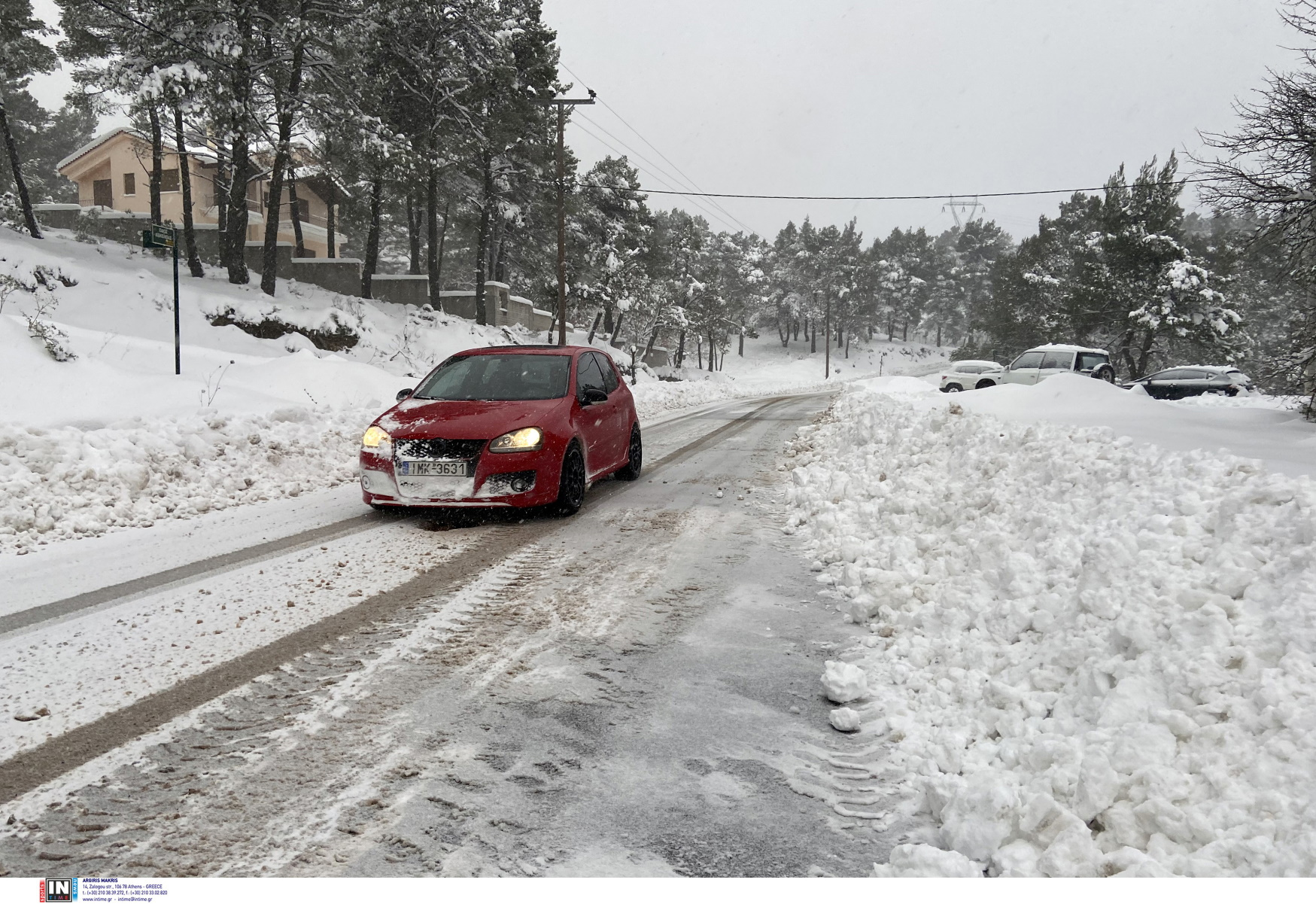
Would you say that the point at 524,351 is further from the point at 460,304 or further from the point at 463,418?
the point at 460,304

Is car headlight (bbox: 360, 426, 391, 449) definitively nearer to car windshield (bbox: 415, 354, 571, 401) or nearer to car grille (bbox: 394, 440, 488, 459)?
car grille (bbox: 394, 440, 488, 459)

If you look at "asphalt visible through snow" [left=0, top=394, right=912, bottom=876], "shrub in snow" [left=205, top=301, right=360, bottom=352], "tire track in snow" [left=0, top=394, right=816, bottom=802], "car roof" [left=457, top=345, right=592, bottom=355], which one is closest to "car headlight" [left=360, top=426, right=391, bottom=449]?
"tire track in snow" [left=0, top=394, right=816, bottom=802]

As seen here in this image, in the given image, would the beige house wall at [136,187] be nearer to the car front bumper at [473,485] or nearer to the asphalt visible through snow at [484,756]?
the car front bumper at [473,485]

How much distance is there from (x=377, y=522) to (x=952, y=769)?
5274 millimetres

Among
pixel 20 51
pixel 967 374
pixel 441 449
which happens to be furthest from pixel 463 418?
pixel 20 51

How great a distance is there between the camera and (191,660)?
3.56m

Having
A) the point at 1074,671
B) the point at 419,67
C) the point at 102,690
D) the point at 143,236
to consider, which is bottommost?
the point at 102,690

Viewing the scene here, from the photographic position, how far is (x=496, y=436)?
6.55m

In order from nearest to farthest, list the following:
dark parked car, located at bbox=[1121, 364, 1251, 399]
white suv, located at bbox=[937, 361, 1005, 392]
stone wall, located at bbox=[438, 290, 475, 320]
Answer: dark parked car, located at bbox=[1121, 364, 1251, 399] < white suv, located at bbox=[937, 361, 1005, 392] < stone wall, located at bbox=[438, 290, 475, 320]

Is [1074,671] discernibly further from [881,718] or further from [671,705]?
[671,705]

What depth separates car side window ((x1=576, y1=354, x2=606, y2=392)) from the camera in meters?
8.05

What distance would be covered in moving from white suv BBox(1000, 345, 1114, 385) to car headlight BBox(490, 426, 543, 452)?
17.2m

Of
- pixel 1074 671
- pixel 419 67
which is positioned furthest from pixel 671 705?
pixel 419 67

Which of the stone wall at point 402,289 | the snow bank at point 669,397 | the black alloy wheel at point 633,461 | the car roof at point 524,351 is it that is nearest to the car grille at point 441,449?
the car roof at point 524,351
